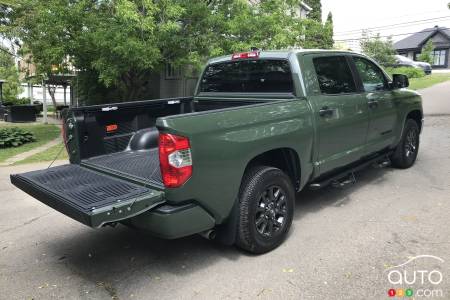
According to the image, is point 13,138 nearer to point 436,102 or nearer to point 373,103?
point 373,103

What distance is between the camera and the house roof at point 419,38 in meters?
55.5

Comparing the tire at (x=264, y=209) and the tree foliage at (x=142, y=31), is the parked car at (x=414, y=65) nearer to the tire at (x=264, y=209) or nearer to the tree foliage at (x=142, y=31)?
the tree foliage at (x=142, y=31)

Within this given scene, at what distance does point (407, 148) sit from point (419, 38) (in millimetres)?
56927

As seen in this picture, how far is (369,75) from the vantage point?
19.7 ft

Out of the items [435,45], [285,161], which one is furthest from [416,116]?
[435,45]

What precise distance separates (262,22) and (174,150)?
814cm

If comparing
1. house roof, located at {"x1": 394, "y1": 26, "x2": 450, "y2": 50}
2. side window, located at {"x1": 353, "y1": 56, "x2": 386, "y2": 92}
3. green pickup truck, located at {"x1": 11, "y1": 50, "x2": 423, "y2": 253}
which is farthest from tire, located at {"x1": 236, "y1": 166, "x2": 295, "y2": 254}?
house roof, located at {"x1": 394, "y1": 26, "x2": 450, "y2": 50}

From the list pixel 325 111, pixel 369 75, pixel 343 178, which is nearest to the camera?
pixel 325 111

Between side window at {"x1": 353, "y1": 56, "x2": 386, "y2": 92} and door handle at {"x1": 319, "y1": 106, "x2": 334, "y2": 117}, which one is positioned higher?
side window at {"x1": 353, "y1": 56, "x2": 386, "y2": 92}

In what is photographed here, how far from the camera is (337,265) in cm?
388

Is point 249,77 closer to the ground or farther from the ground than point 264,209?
farther from the ground

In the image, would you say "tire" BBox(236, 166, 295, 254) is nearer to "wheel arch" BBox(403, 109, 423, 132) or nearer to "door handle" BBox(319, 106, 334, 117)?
"door handle" BBox(319, 106, 334, 117)

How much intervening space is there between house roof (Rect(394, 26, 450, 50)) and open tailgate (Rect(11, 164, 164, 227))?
5913 cm

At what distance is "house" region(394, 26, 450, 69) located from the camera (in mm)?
54844
